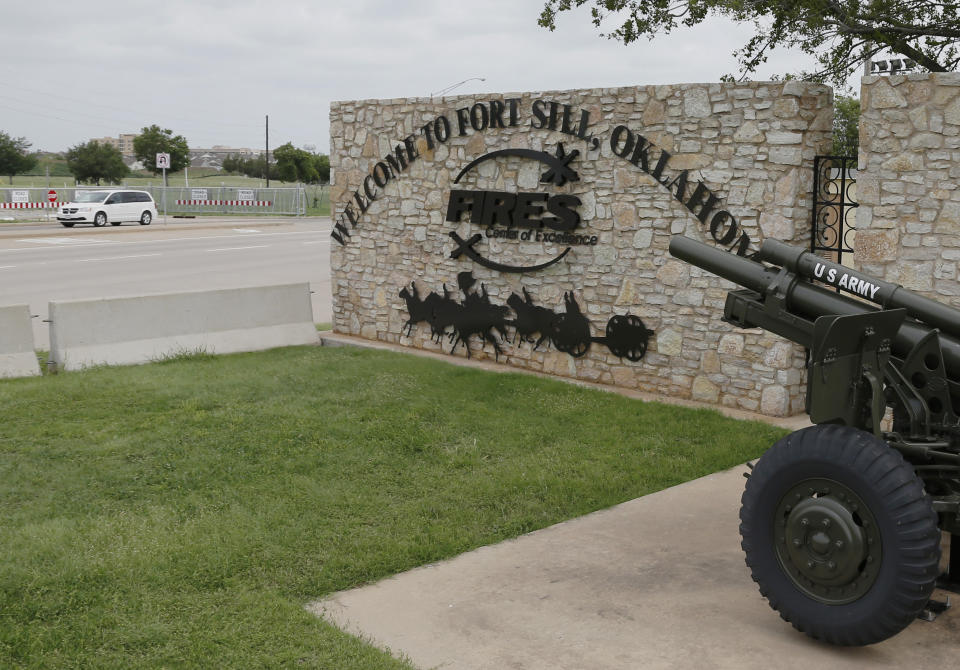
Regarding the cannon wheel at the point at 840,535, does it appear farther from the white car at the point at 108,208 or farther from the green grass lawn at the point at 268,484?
the white car at the point at 108,208

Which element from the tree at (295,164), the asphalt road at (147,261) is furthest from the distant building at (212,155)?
the asphalt road at (147,261)

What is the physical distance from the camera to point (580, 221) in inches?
430

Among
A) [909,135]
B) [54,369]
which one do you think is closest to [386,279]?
[54,369]

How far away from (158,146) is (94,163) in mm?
4400

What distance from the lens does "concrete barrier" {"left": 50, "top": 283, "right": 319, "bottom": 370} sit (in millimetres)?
11203

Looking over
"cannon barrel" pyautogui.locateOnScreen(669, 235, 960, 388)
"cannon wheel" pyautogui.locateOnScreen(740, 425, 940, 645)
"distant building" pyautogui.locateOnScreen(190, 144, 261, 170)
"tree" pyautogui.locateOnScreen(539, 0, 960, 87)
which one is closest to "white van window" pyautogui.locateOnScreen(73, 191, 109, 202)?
"tree" pyautogui.locateOnScreen(539, 0, 960, 87)

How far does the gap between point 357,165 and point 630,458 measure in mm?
6841

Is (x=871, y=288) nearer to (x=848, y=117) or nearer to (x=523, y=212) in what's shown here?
(x=523, y=212)

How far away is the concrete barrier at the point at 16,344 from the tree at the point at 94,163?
62.6m

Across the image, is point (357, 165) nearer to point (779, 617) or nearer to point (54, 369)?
point (54, 369)

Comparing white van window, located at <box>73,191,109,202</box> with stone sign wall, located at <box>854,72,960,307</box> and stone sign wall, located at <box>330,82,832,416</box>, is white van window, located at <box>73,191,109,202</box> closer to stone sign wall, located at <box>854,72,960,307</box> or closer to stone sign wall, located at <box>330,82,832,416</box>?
stone sign wall, located at <box>330,82,832,416</box>

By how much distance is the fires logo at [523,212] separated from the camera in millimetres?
10961

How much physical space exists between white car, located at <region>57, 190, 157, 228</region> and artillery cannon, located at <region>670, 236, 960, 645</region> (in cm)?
3608

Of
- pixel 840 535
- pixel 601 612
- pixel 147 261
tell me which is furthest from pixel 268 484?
pixel 147 261
